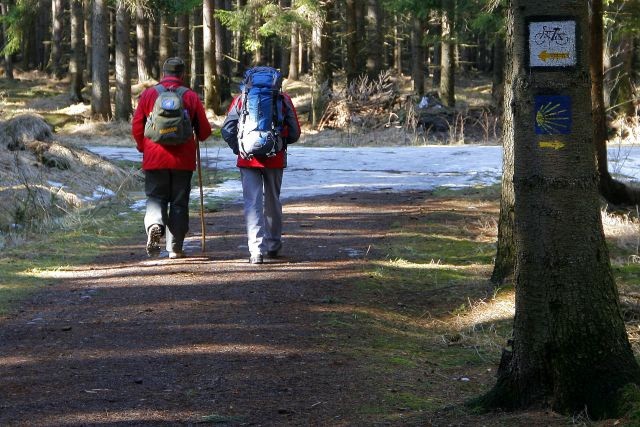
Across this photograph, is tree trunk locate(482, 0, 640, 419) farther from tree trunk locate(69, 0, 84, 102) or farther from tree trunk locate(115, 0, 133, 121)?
tree trunk locate(69, 0, 84, 102)

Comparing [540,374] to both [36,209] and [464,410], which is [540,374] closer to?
[464,410]

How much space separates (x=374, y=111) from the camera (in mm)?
29672

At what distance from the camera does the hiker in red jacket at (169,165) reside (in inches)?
384

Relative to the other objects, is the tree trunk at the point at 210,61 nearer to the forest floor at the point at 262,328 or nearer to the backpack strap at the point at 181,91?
the forest floor at the point at 262,328

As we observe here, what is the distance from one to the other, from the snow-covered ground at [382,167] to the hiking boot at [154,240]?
17.7 ft

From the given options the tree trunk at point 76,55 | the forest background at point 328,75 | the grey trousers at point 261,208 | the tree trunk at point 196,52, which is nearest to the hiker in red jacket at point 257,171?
the grey trousers at point 261,208

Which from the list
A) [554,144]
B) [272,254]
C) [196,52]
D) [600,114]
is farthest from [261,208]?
[196,52]

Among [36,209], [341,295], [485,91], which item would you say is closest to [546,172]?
[341,295]

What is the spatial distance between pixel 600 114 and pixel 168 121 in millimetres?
5258

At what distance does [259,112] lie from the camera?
947 cm

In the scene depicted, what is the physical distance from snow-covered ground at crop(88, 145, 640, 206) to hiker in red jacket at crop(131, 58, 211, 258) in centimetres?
553

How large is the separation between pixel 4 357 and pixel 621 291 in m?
4.87

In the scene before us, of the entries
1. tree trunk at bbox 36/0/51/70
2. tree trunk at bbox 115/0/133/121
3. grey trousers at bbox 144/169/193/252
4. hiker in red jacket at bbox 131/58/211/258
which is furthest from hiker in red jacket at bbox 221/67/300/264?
tree trunk at bbox 36/0/51/70

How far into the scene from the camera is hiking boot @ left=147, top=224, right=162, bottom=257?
10023mm
